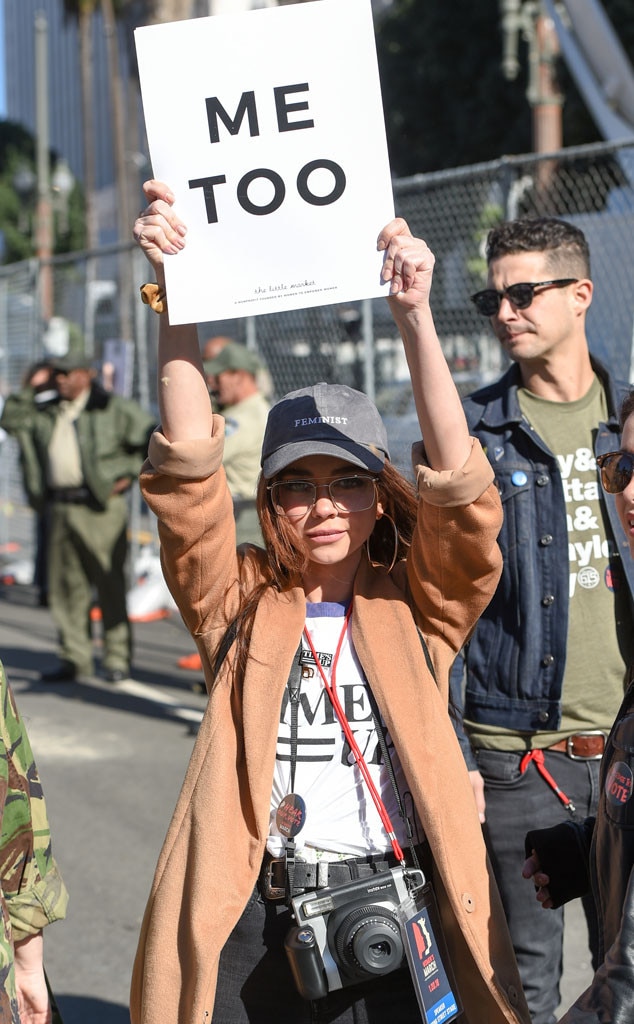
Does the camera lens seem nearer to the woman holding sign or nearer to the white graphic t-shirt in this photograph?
the woman holding sign

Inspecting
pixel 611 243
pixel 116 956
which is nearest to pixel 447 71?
pixel 611 243

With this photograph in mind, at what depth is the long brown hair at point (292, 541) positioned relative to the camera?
8.05 feet

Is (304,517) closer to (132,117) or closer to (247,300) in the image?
(247,300)

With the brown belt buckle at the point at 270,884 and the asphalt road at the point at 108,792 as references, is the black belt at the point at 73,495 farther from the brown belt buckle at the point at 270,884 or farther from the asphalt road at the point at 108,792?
the brown belt buckle at the point at 270,884

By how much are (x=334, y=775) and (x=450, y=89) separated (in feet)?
82.3

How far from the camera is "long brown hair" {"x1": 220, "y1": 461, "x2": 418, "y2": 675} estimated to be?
8.05ft

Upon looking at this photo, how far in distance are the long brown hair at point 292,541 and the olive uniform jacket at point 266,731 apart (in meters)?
0.03

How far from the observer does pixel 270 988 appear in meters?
2.37

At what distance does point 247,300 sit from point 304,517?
1.40 feet

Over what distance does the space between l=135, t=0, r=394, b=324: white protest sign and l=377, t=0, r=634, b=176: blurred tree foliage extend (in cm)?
2105

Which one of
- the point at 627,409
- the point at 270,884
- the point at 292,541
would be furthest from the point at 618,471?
the point at 270,884

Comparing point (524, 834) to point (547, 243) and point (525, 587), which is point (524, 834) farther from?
point (547, 243)

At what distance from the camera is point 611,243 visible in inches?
245

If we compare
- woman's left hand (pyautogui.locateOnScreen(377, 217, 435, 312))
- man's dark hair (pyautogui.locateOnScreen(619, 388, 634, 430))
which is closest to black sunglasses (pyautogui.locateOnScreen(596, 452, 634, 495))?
man's dark hair (pyautogui.locateOnScreen(619, 388, 634, 430))
